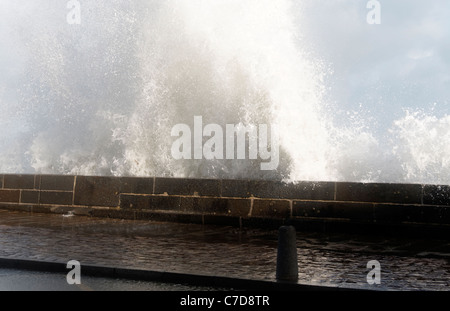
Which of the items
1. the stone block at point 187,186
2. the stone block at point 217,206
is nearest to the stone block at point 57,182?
the stone block at point 187,186

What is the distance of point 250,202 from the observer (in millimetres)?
10297

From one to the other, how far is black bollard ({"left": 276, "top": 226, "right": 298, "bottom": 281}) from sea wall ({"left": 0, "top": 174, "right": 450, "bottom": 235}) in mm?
4313

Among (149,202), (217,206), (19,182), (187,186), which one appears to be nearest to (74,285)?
(217,206)

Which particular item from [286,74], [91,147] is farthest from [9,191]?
[286,74]

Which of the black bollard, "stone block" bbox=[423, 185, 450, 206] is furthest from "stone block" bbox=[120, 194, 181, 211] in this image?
the black bollard

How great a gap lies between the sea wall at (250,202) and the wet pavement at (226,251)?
1.13 feet

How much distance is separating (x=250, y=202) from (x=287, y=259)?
484 cm

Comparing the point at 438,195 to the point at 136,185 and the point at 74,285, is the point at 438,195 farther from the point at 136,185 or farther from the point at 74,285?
the point at 74,285

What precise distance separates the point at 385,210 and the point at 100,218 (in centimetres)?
572

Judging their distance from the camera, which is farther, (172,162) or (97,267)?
(172,162)

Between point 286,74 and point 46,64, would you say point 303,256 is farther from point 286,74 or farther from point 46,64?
point 46,64

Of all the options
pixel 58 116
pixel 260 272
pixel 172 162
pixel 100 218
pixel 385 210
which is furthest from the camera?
pixel 58 116

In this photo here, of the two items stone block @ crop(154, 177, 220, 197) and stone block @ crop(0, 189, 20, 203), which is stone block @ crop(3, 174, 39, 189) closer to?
stone block @ crop(0, 189, 20, 203)

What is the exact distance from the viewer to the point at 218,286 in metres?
5.38
